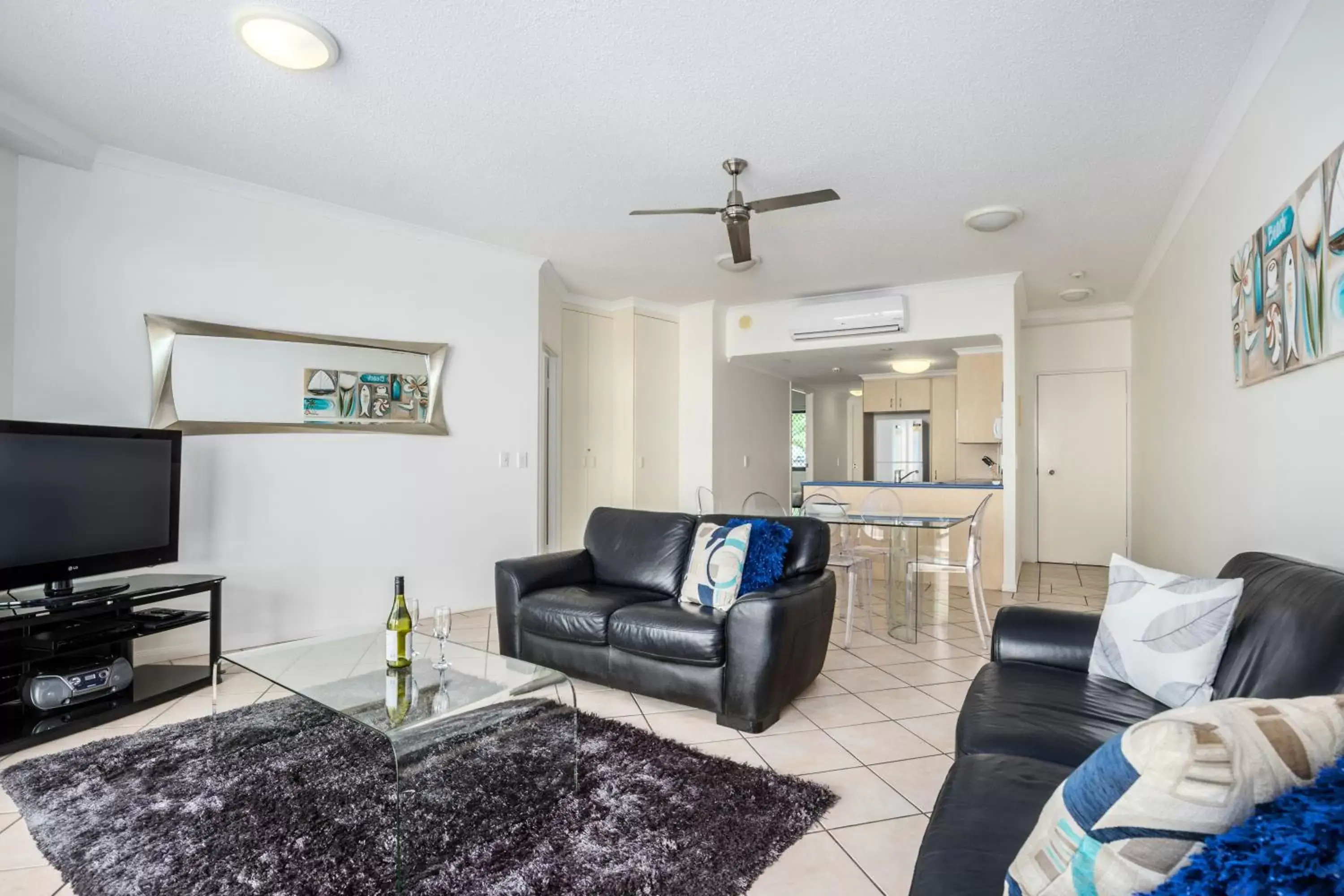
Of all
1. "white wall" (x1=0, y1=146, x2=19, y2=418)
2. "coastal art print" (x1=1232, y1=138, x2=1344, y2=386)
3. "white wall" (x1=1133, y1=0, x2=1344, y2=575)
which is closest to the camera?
"coastal art print" (x1=1232, y1=138, x2=1344, y2=386)

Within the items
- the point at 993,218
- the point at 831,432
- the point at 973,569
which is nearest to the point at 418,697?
the point at 973,569

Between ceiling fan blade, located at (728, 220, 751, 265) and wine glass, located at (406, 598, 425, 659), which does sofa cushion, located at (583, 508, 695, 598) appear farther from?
ceiling fan blade, located at (728, 220, 751, 265)

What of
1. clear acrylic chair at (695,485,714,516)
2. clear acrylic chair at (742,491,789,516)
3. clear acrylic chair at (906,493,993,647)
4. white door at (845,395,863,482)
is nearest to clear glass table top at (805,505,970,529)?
clear acrylic chair at (906,493,993,647)

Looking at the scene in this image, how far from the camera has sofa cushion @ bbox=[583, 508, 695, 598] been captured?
3.32m

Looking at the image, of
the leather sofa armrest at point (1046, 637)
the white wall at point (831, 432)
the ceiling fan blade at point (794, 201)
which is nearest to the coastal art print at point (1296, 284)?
the leather sofa armrest at point (1046, 637)

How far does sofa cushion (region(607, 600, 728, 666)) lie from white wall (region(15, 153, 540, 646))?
80.9 inches

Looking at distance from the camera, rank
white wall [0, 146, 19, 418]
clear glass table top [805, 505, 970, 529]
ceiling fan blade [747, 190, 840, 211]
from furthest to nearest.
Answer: clear glass table top [805, 505, 970, 529] → ceiling fan blade [747, 190, 840, 211] → white wall [0, 146, 19, 418]

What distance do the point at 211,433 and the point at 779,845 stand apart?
346 centimetres

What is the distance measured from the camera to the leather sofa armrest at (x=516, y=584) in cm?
312

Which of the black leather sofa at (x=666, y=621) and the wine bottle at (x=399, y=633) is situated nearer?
the wine bottle at (x=399, y=633)

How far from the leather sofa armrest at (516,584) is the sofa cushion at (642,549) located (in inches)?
10.5

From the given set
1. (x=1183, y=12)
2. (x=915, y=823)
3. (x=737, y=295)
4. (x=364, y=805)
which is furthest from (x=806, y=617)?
(x=737, y=295)

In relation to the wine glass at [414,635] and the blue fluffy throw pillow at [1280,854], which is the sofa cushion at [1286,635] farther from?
the wine glass at [414,635]

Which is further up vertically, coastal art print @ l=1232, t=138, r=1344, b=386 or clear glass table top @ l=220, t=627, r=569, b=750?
coastal art print @ l=1232, t=138, r=1344, b=386
